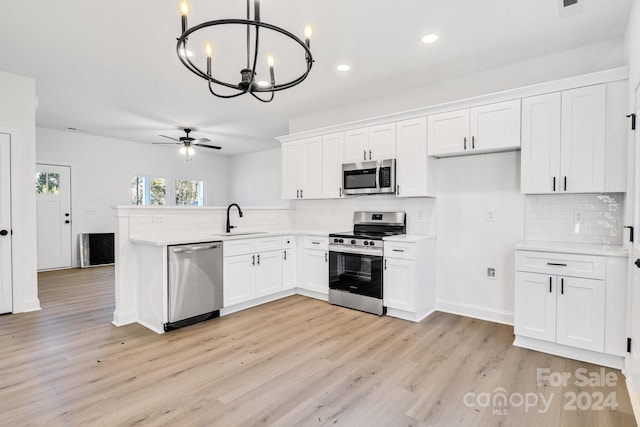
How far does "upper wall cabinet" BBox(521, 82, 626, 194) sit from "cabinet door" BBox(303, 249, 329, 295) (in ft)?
8.18

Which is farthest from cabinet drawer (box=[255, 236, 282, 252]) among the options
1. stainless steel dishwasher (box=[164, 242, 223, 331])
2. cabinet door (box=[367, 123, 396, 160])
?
cabinet door (box=[367, 123, 396, 160])

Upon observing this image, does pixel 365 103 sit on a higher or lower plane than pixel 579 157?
higher

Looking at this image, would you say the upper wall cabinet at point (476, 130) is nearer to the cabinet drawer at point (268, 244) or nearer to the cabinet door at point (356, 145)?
the cabinet door at point (356, 145)

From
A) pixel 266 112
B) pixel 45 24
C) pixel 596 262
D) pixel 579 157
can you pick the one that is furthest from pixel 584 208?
pixel 45 24

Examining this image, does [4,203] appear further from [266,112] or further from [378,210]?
[378,210]

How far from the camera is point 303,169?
16.4ft

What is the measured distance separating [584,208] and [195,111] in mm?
5288

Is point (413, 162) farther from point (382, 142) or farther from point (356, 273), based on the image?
point (356, 273)

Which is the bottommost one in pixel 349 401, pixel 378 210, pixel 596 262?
pixel 349 401

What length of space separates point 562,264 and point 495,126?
1.45 meters

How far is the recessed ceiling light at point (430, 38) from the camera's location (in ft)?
9.63

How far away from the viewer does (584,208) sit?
10.2 ft

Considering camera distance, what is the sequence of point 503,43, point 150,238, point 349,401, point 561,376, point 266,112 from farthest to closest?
point 266,112 < point 150,238 < point 503,43 < point 561,376 < point 349,401

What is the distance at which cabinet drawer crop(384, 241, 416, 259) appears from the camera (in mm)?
3621
